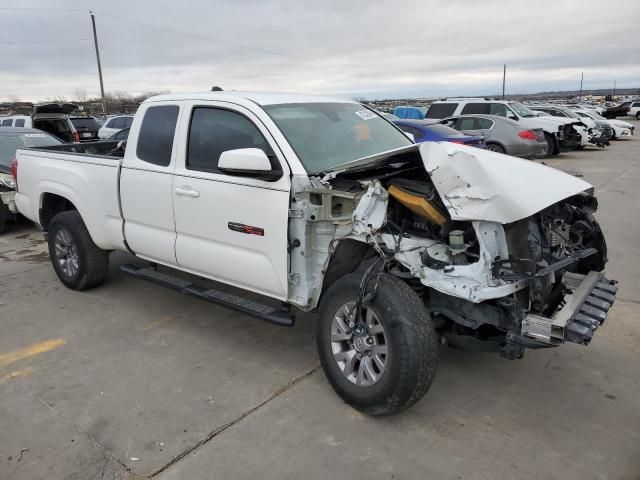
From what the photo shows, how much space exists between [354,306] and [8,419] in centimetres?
234

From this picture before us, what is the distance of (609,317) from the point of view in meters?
4.73

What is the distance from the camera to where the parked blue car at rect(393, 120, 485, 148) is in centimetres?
1114

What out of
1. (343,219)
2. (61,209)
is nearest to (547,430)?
(343,219)

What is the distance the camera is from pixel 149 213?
461cm

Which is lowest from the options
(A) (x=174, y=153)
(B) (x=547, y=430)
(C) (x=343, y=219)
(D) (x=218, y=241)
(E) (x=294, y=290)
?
(B) (x=547, y=430)

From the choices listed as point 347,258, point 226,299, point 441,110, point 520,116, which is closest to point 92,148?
point 226,299

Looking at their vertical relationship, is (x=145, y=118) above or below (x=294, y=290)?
above

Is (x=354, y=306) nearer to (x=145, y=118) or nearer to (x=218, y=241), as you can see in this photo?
(x=218, y=241)

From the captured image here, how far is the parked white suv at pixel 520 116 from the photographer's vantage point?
17.3 m

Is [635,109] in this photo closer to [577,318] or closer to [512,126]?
[512,126]

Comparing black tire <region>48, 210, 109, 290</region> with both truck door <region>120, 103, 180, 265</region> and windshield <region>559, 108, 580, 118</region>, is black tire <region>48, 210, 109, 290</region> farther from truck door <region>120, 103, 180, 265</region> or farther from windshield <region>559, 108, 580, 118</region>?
windshield <region>559, 108, 580, 118</region>

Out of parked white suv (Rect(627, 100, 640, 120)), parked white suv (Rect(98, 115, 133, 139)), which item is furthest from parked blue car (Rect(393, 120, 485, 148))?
parked white suv (Rect(627, 100, 640, 120))

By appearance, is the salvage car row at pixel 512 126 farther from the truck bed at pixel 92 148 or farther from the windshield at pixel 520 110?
the truck bed at pixel 92 148

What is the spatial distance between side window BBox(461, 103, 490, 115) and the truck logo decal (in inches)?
587
